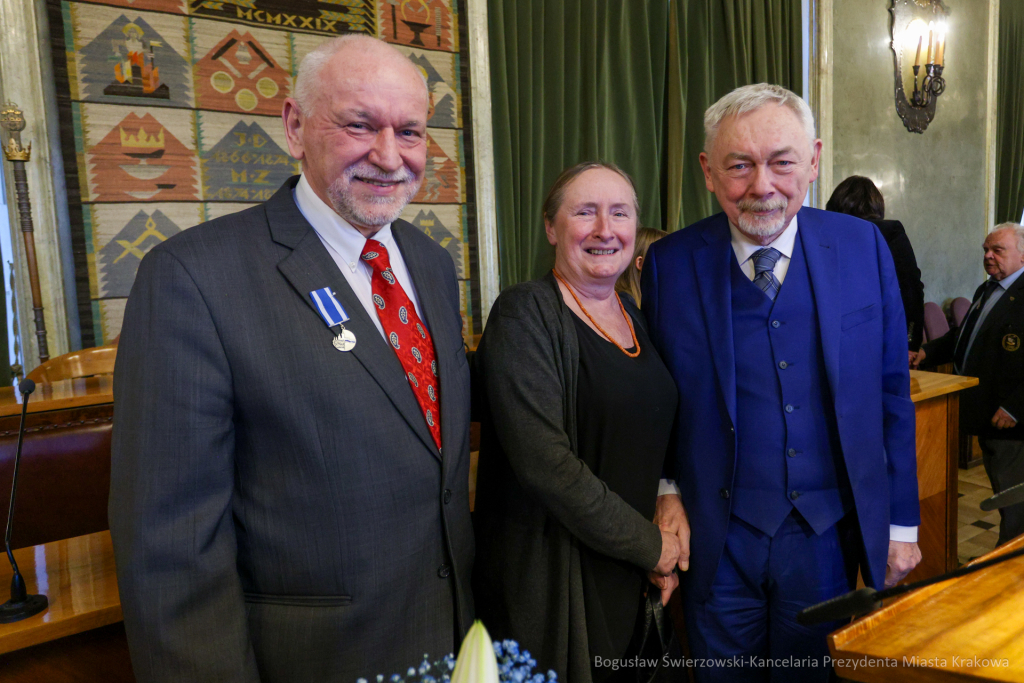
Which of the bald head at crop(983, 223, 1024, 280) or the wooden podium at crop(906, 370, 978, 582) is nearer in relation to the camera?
the wooden podium at crop(906, 370, 978, 582)

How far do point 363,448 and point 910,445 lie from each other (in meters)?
1.23

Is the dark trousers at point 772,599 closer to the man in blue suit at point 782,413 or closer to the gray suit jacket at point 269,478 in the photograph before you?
the man in blue suit at point 782,413

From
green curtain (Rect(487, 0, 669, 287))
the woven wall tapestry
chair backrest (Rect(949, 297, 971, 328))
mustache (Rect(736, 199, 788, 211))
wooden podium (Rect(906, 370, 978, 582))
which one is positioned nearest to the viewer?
mustache (Rect(736, 199, 788, 211))

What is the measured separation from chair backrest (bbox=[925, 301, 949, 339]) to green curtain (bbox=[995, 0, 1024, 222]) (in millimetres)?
2192

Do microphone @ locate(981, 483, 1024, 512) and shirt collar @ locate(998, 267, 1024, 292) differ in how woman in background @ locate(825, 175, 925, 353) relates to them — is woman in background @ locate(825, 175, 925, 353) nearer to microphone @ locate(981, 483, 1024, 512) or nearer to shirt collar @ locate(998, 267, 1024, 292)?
shirt collar @ locate(998, 267, 1024, 292)

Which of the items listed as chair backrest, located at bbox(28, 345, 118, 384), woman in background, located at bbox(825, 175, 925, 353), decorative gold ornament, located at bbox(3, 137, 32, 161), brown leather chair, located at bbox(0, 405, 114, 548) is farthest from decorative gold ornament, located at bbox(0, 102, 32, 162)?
woman in background, located at bbox(825, 175, 925, 353)

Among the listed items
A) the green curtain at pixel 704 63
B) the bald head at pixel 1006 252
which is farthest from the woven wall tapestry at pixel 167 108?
the bald head at pixel 1006 252

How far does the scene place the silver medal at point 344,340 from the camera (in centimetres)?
110

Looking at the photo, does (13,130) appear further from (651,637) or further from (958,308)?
(958,308)

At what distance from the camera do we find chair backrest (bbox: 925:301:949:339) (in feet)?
18.7

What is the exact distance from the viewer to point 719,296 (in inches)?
58.3

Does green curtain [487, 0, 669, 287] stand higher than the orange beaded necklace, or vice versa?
green curtain [487, 0, 669, 287]

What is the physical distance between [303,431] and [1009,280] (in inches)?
152

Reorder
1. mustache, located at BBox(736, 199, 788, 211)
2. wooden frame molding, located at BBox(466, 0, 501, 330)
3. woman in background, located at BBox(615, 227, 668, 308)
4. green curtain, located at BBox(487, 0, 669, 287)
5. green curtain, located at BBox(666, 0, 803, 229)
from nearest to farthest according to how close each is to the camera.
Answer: mustache, located at BBox(736, 199, 788, 211) < woman in background, located at BBox(615, 227, 668, 308) < wooden frame molding, located at BBox(466, 0, 501, 330) < green curtain, located at BBox(487, 0, 669, 287) < green curtain, located at BBox(666, 0, 803, 229)
